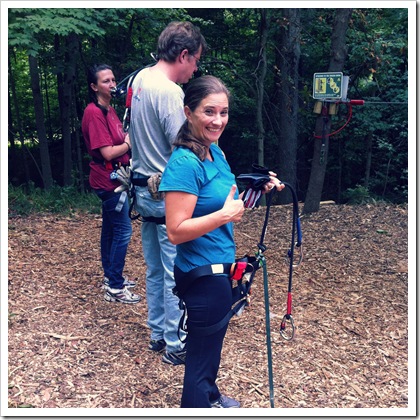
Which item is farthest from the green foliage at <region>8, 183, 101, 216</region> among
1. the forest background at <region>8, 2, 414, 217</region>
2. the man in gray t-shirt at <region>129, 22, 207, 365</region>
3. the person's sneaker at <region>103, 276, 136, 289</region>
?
the man in gray t-shirt at <region>129, 22, 207, 365</region>

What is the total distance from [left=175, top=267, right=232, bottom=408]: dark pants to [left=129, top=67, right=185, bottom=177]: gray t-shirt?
953 mm

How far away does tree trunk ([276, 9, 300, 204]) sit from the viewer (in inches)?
381

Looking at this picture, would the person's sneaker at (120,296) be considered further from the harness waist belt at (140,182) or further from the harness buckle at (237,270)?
the harness buckle at (237,270)

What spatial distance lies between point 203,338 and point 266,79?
1126cm

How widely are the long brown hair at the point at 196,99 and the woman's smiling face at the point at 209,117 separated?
2cm

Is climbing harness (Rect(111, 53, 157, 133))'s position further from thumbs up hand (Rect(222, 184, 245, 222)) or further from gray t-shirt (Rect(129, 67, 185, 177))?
thumbs up hand (Rect(222, 184, 245, 222))

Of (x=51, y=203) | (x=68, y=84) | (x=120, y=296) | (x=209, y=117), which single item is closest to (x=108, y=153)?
(x=120, y=296)

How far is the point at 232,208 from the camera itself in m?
2.11

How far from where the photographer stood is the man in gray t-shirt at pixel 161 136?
9.52 feet

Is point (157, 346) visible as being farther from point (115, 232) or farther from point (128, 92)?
point (128, 92)

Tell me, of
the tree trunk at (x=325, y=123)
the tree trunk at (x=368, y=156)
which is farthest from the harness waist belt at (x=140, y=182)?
the tree trunk at (x=368, y=156)

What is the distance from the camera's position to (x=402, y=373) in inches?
134

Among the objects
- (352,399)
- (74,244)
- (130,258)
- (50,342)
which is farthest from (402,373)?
(74,244)

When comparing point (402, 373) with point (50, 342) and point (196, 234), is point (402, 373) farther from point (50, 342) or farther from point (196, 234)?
point (50, 342)
